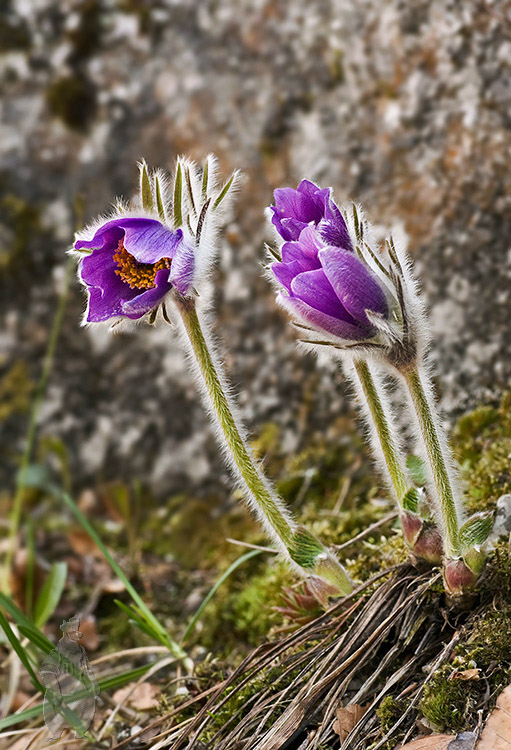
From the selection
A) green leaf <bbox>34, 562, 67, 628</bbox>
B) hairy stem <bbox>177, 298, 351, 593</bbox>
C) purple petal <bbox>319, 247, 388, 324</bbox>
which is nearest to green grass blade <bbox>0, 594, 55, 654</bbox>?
green leaf <bbox>34, 562, 67, 628</bbox>

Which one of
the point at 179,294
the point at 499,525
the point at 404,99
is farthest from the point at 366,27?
the point at 499,525

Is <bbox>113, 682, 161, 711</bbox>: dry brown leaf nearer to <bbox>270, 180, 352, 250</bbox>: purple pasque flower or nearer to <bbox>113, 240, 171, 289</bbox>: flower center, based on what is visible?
<bbox>113, 240, 171, 289</bbox>: flower center

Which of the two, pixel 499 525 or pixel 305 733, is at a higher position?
pixel 499 525

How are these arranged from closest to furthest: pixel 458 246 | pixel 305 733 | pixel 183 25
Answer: pixel 305 733 < pixel 458 246 < pixel 183 25

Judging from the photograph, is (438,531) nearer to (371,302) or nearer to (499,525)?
(499,525)

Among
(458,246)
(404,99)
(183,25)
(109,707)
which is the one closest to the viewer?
(109,707)

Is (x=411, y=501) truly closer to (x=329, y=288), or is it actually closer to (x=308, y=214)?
(x=329, y=288)

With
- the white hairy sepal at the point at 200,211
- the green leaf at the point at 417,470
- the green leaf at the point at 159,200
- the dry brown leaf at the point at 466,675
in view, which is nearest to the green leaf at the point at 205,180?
the white hairy sepal at the point at 200,211
